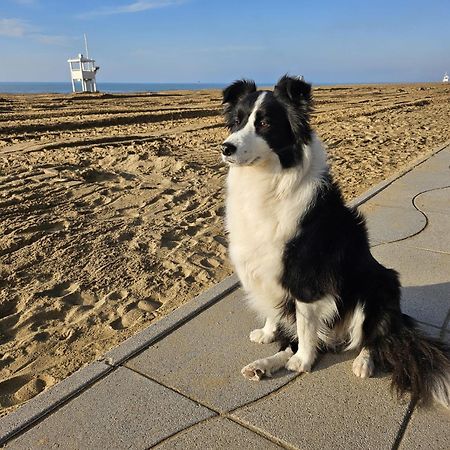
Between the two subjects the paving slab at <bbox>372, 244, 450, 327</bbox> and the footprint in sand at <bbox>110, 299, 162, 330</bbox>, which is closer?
the paving slab at <bbox>372, 244, 450, 327</bbox>

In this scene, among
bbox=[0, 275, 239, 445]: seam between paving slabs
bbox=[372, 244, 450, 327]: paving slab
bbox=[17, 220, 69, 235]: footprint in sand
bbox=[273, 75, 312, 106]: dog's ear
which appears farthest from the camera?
bbox=[17, 220, 69, 235]: footprint in sand

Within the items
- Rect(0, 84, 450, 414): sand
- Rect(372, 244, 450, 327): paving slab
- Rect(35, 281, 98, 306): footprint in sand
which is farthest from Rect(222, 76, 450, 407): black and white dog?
Rect(35, 281, 98, 306): footprint in sand

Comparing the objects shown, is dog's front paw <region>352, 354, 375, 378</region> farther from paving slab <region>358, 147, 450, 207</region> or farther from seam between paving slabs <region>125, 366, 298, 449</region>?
paving slab <region>358, 147, 450, 207</region>

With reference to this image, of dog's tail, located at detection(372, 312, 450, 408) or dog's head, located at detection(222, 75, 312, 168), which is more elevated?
dog's head, located at detection(222, 75, 312, 168)

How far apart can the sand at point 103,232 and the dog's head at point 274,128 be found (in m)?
1.72

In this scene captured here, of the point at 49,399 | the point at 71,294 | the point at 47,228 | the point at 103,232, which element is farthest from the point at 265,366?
the point at 47,228

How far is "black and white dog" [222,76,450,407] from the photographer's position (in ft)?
8.92

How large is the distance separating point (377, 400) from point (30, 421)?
77.6 inches

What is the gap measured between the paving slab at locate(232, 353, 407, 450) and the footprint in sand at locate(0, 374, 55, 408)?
1360 millimetres

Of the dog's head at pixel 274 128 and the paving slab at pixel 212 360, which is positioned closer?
the paving slab at pixel 212 360

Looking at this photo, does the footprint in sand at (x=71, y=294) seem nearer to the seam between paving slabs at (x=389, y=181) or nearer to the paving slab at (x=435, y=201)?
the seam between paving slabs at (x=389, y=181)

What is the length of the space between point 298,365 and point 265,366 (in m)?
0.23

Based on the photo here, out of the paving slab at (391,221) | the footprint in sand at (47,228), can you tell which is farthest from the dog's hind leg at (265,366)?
the footprint in sand at (47,228)

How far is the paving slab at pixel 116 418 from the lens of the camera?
2285mm
